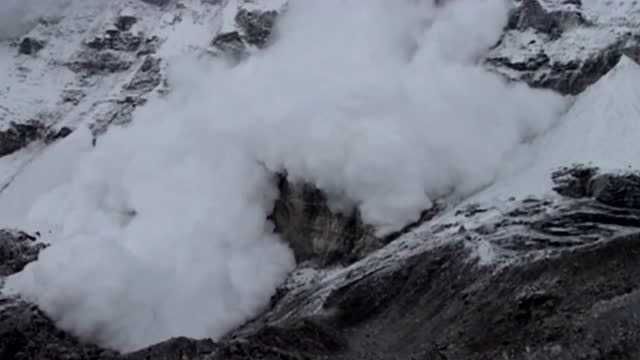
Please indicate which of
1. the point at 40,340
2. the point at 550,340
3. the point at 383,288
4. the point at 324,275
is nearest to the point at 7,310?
the point at 40,340

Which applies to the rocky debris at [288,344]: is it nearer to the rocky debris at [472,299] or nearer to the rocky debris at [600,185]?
the rocky debris at [472,299]

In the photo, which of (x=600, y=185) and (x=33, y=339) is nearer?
(x=600, y=185)

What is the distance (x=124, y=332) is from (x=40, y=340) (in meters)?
12.7

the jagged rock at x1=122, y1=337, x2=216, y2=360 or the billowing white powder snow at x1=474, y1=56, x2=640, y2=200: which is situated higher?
the billowing white powder snow at x1=474, y1=56, x2=640, y2=200

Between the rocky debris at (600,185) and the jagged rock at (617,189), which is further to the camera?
the rocky debris at (600,185)

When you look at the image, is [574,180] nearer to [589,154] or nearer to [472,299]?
[589,154]

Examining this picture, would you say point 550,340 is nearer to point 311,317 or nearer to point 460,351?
point 460,351

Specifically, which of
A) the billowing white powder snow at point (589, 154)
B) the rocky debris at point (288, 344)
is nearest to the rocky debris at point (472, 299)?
the rocky debris at point (288, 344)

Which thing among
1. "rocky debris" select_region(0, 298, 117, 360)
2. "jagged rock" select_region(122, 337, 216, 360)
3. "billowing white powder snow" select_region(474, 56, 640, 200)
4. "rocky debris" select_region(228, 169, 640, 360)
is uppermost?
"rocky debris" select_region(0, 298, 117, 360)

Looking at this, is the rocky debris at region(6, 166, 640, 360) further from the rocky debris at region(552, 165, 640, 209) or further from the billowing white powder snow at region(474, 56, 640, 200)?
the billowing white powder snow at region(474, 56, 640, 200)

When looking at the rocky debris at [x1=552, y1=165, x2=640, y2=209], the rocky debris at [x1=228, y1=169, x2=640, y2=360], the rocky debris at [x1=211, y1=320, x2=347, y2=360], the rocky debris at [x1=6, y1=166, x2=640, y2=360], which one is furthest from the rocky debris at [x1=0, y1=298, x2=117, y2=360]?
the rocky debris at [x1=552, y1=165, x2=640, y2=209]

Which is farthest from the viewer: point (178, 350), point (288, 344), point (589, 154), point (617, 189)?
point (589, 154)

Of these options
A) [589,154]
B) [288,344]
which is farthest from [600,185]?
[288,344]

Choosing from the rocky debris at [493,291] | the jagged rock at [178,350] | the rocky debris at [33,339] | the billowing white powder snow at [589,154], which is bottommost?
the rocky debris at [493,291]
